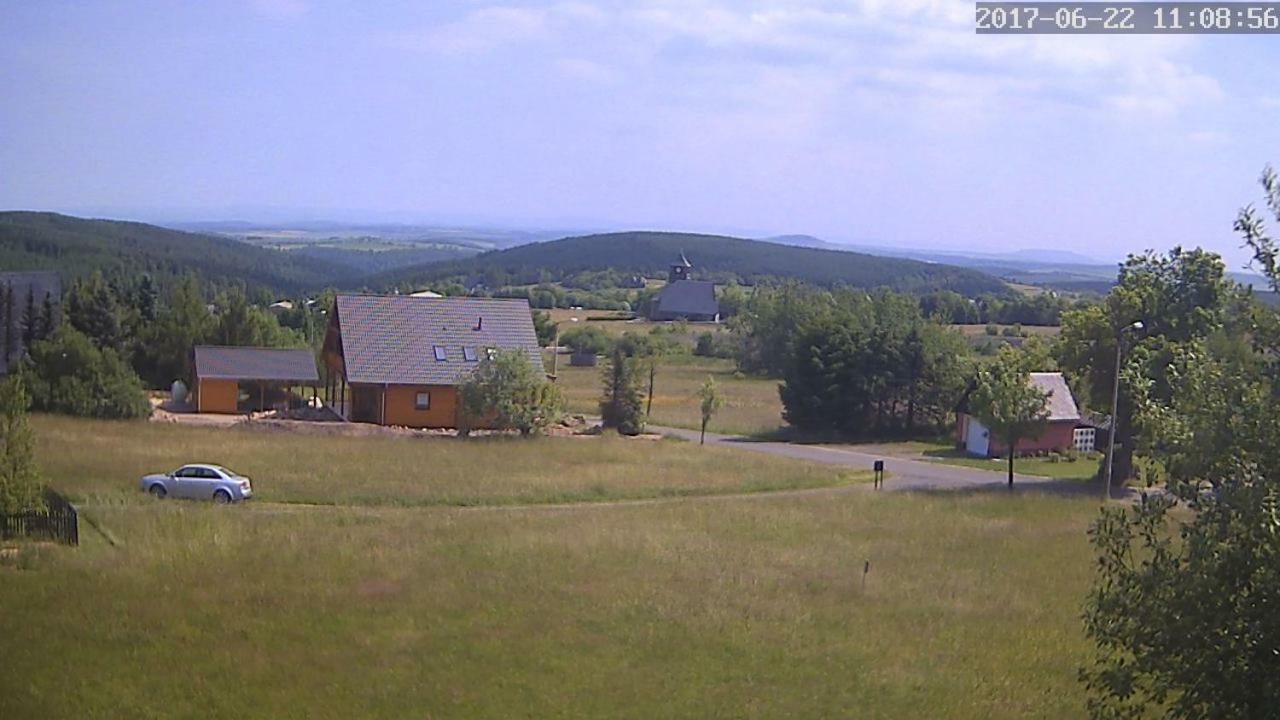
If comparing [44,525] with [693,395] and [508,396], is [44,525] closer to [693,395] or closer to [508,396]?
[508,396]

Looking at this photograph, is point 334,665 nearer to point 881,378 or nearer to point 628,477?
point 628,477

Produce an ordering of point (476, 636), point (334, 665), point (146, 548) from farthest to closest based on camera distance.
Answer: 1. point (146, 548)
2. point (476, 636)
3. point (334, 665)

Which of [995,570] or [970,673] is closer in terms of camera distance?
[970,673]

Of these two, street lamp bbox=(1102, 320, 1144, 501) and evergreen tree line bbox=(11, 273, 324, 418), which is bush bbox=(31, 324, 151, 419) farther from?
street lamp bbox=(1102, 320, 1144, 501)

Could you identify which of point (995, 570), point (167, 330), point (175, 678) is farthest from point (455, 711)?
point (167, 330)

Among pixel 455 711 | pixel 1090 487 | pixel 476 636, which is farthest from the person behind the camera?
pixel 1090 487

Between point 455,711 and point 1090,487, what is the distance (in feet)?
94.7

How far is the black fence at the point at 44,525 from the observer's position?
23141mm

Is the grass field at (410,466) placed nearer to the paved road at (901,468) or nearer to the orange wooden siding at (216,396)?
the paved road at (901,468)

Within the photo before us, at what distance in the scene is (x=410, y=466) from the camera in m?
35.8

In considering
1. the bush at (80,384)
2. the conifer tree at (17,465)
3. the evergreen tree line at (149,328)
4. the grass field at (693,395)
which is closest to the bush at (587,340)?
the grass field at (693,395)

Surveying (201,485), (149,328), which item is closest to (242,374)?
(149,328)

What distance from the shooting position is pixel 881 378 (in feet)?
187

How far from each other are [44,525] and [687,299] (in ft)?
393
